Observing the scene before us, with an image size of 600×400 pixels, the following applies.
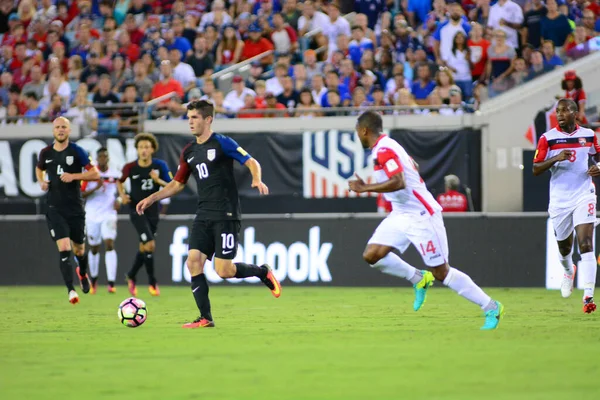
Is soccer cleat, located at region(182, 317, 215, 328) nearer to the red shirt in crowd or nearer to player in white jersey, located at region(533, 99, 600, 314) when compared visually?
player in white jersey, located at region(533, 99, 600, 314)

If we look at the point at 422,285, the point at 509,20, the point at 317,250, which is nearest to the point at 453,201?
the point at 317,250

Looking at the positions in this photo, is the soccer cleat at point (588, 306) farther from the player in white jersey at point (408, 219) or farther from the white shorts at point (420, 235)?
the white shorts at point (420, 235)

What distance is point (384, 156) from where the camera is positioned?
35.4 feet

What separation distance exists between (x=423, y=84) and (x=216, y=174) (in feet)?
38.2

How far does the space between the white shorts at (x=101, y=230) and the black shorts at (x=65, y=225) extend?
2875mm

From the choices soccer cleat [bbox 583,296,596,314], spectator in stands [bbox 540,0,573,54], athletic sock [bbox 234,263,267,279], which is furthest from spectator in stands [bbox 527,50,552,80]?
athletic sock [bbox 234,263,267,279]

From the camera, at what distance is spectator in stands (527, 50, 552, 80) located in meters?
21.8

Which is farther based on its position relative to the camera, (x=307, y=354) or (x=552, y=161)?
(x=552, y=161)

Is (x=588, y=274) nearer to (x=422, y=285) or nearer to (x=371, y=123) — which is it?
(x=422, y=285)

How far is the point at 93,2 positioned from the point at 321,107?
9.39 m

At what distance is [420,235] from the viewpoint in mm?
10812

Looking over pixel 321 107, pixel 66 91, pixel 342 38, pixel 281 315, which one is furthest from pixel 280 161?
pixel 281 315

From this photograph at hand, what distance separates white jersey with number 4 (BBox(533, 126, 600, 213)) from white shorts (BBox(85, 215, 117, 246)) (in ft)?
29.1

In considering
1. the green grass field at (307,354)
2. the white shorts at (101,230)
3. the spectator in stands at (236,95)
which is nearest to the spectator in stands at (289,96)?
the spectator in stands at (236,95)
